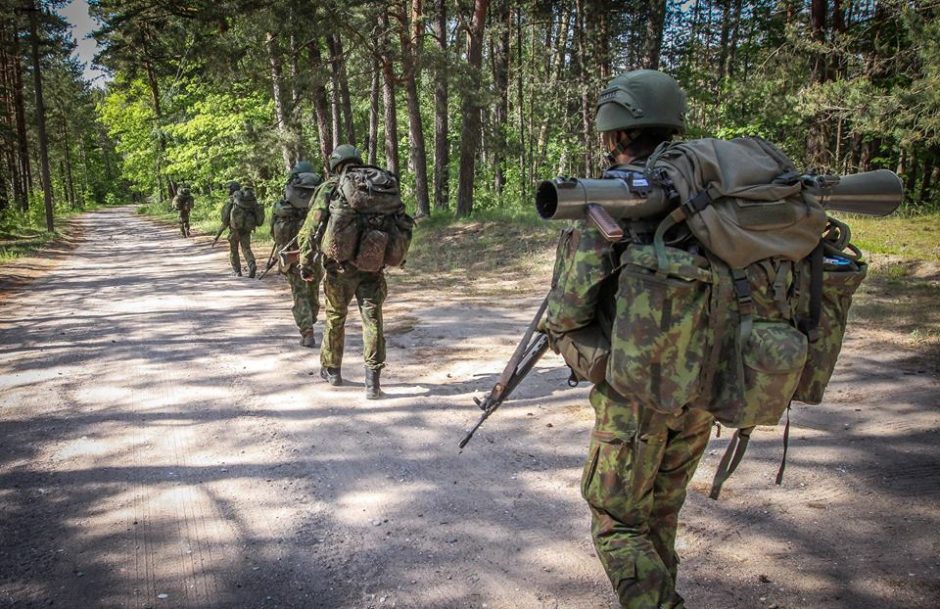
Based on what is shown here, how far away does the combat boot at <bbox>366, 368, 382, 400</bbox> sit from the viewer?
548cm

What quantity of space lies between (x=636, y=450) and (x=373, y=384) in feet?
11.7

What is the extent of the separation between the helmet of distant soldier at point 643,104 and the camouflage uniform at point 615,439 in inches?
14.9

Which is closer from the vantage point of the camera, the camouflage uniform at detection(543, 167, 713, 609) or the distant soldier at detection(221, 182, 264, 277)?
the camouflage uniform at detection(543, 167, 713, 609)

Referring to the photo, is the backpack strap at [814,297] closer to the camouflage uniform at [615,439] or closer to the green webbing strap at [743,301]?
the green webbing strap at [743,301]

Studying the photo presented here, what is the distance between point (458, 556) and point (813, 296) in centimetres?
205

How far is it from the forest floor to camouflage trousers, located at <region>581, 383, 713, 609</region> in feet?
2.16

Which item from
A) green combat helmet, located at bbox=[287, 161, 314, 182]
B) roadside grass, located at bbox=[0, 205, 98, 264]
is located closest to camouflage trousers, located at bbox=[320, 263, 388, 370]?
green combat helmet, located at bbox=[287, 161, 314, 182]

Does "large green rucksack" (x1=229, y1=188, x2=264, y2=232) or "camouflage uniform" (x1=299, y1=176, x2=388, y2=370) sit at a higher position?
"large green rucksack" (x1=229, y1=188, x2=264, y2=232)

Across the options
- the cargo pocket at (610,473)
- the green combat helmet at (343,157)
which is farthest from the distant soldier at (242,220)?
the cargo pocket at (610,473)

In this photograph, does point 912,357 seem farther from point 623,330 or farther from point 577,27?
point 577,27

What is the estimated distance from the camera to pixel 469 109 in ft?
50.3

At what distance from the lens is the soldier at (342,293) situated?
216 inches

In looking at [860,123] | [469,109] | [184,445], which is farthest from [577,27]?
[184,445]

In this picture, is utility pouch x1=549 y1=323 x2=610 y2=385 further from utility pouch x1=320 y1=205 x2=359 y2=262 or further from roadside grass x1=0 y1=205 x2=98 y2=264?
roadside grass x1=0 y1=205 x2=98 y2=264
